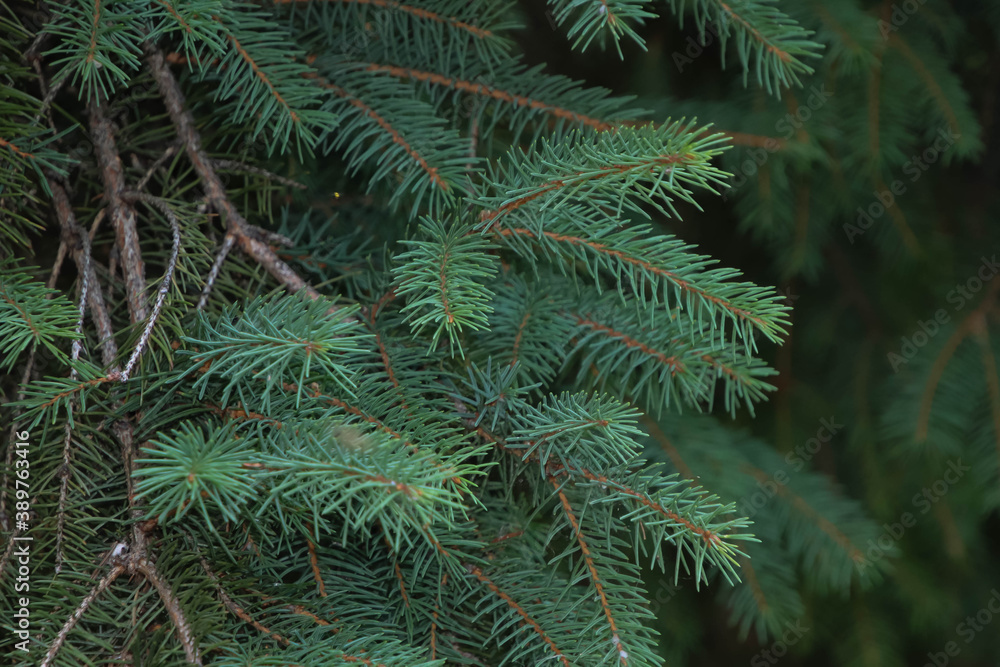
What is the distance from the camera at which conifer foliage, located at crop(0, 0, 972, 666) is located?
17.7 inches

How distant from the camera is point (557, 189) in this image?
0.48 metres

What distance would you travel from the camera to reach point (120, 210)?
0.59 m

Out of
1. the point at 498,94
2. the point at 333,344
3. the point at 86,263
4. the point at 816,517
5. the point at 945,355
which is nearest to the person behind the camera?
the point at 333,344

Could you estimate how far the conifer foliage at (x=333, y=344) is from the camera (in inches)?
17.7

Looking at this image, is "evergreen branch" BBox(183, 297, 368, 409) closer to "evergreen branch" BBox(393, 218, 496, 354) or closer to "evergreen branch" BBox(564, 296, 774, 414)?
"evergreen branch" BBox(393, 218, 496, 354)

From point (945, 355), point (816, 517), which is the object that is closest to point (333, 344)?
point (816, 517)

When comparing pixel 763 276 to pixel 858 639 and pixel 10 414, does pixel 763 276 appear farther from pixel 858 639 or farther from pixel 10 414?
pixel 10 414

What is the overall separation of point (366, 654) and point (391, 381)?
0.20 meters

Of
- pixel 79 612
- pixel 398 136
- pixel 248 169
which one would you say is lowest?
pixel 79 612

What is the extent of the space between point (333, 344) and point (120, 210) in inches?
11.9

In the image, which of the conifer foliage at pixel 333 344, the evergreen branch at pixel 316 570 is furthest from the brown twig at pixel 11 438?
the evergreen branch at pixel 316 570

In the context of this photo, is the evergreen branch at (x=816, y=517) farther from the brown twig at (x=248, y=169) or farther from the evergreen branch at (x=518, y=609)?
the brown twig at (x=248, y=169)

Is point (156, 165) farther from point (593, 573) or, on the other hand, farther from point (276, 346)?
point (593, 573)

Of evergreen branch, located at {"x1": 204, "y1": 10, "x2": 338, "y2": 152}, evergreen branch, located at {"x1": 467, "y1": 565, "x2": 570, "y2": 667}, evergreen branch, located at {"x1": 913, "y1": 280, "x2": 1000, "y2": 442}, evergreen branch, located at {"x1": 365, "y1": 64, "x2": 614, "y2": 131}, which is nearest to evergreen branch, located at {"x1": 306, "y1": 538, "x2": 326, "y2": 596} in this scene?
evergreen branch, located at {"x1": 467, "y1": 565, "x2": 570, "y2": 667}
